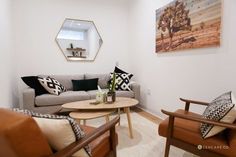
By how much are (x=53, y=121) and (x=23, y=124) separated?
228 mm

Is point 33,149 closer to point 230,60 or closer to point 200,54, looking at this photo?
point 230,60

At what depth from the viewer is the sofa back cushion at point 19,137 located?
83 centimetres

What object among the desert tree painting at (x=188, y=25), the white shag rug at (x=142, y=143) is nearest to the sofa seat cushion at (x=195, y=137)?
the white shag rug at (x=142, y=143)

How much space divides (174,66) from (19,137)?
2.65 meters

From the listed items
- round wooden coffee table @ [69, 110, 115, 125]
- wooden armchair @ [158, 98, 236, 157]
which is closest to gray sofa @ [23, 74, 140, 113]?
round wooden coffee table @ [69, 110, 115, 125]

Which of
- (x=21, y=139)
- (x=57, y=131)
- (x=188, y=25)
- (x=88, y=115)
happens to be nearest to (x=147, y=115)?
(x=88, y=115)

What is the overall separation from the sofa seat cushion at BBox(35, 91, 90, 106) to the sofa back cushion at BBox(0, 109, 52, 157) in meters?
2.27

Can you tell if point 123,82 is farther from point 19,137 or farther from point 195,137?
point 19,137

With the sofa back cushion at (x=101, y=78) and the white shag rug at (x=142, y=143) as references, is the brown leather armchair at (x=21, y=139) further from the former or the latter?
the sofa back cushion at (x=101, y=78)

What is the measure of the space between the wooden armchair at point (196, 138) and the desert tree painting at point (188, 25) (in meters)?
1.19

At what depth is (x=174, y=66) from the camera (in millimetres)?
3025

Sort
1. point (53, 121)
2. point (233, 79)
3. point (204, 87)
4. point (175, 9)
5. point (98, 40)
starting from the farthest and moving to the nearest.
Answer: point (98, 40) < point (175, 9) < point (204, 87) < point (233, 79) < point (53, 121)

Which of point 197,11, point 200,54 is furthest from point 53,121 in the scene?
point 197,11

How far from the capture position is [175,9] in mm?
2914
